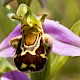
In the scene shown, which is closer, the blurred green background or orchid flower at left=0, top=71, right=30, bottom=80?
orchid flower at left=0, top=71, right=30, bottom=80

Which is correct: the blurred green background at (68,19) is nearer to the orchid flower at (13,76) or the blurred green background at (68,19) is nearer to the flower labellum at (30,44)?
the orchid flower at (13,76)

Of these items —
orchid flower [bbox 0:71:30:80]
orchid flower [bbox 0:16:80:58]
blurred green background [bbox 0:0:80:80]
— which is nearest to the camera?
orchid flower [bbox 0:16:80:58]

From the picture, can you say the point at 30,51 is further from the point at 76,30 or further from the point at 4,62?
the point at 4,62

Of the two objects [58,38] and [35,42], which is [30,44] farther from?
[58,38]

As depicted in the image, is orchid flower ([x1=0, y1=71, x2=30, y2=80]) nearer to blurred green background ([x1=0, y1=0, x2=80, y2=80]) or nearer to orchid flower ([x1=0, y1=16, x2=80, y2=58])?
orchid flower ([x1=0, y1=16, x2=80, y2=58])

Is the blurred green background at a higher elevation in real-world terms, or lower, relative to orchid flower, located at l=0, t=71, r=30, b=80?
higher

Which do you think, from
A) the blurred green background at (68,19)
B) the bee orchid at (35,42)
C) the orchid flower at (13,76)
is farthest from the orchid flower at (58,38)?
the blurred green background at (68,19)

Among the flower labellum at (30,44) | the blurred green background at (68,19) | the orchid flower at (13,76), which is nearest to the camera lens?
the flower labellum at (30,44)

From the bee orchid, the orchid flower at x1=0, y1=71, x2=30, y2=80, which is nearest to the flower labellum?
the bee orchid
